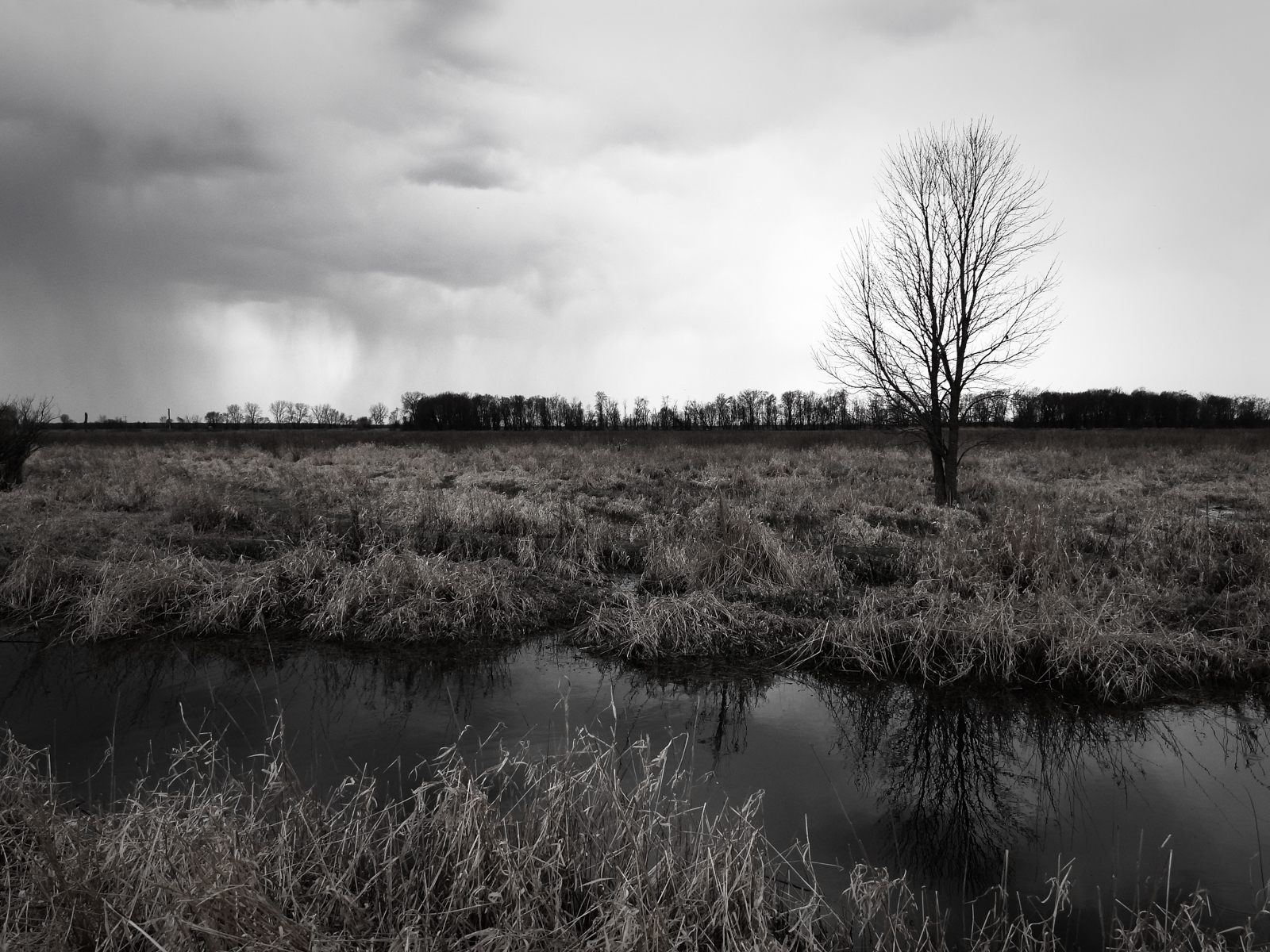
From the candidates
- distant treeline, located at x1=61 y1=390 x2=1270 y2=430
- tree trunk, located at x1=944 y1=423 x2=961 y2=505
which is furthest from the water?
distant treeline, located at x1=61 y1=390 x2=1270 y2=430

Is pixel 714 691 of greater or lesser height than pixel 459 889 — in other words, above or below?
below

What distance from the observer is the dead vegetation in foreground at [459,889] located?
8.03 feet

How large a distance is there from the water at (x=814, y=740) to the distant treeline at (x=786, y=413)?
5584 centimetres

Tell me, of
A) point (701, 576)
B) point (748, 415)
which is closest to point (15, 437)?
point (701, 576)

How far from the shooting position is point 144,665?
5949 mm

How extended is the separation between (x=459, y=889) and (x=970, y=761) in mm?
3415

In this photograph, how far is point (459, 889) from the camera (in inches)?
107

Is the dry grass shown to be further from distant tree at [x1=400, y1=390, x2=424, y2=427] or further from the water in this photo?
distant tree at [x1=400, y1=390, x2=424, y2=427]

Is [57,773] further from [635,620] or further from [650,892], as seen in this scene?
[635,620]

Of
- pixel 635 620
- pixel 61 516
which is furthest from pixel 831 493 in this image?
pixel 61 516

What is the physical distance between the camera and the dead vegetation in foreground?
8.03ft

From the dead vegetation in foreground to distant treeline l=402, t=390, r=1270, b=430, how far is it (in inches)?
2300

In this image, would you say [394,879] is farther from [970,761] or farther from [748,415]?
[748,415]

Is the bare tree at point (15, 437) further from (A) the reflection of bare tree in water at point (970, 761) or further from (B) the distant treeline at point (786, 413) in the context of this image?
(B) the distant treeline at point (786, 413)
